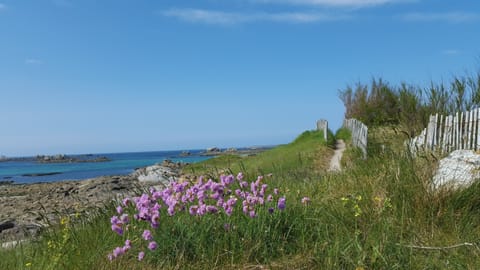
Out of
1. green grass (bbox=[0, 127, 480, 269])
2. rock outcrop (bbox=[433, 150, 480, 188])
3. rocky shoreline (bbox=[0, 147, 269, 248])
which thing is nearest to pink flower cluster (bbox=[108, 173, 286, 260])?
green grass (bbox=[0, 127, 480, 269])

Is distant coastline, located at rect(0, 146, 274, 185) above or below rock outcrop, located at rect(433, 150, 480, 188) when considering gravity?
below

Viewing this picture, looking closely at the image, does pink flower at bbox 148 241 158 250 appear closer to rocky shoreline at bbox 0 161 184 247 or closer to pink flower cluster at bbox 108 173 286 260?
pink flower cluster at bbox 108 173 286 260

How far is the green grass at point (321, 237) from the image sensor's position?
366cm

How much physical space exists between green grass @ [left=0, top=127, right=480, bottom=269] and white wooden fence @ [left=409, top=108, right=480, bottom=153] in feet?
11.6

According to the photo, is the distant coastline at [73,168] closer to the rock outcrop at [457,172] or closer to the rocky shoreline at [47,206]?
the rocky shoreline at [47,206]

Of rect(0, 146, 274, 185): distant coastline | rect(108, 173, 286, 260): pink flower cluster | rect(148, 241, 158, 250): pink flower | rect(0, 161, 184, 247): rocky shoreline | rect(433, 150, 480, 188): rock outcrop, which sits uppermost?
rect(433, 150, 480, 188): rock outcrop

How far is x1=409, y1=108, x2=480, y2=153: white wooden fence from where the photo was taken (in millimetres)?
8602

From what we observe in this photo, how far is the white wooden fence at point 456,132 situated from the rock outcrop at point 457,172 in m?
2.18

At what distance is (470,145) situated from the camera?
28.5 feet

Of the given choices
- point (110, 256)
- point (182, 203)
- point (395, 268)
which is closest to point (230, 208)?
point (182, 203)

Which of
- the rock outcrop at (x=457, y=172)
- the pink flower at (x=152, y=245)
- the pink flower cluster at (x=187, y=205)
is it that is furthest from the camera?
the rock outcrop at (x=457, y=172)

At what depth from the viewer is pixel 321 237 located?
4113 mm

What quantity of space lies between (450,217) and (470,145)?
4.81m

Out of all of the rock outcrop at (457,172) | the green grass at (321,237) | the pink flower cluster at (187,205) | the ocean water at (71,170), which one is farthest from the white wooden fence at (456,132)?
the ocean water at (71,170)
